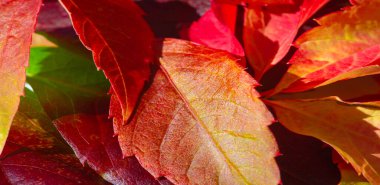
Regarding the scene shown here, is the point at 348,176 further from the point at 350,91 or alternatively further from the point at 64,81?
the point at 64,81

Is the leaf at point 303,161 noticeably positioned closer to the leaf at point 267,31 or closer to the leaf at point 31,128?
the leaf at point 267,31

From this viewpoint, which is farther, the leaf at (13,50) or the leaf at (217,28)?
the leaf at (217,28)

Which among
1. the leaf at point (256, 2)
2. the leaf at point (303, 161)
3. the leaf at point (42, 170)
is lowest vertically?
the leaf at point (42, 170)

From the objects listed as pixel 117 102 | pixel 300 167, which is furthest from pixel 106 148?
pixel 300 167

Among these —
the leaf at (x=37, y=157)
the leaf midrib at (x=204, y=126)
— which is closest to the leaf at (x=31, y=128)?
the leaf at (x=37, y=157)

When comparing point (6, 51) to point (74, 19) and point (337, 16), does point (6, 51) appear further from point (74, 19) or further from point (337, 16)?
point (337, 16)

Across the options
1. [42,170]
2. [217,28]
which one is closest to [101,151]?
[42,170]

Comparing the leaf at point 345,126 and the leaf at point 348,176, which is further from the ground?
the leaf at point 345,126
